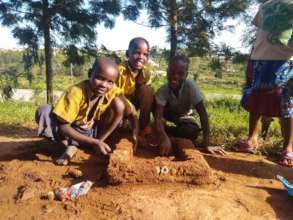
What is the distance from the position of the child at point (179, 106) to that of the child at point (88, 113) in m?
0.29

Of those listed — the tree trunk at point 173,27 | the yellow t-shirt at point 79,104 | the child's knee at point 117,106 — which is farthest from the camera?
the tree trunk at point 173,27

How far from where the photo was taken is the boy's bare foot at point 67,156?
2842mm

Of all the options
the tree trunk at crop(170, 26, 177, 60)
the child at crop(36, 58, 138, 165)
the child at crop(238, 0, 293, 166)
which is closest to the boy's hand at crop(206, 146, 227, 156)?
the child at crop(238, 0, 293, 166)

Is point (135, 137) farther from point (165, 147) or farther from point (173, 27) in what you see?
point (173, 27)

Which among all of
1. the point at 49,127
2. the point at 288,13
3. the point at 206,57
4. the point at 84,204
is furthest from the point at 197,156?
the point at 206,57

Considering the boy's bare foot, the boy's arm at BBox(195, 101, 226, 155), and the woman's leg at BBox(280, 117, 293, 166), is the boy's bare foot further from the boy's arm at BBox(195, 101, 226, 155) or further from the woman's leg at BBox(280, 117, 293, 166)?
the woman's leg at BBox(280, 117, 293, 166)

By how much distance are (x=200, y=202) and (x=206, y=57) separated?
16.1ft

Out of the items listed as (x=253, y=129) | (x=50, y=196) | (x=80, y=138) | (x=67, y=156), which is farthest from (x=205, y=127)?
(x=50, y=196)

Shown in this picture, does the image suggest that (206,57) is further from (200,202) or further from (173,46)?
(200,202)

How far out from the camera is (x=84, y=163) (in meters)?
2.89

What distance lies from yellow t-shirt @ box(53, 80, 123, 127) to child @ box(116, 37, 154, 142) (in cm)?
30

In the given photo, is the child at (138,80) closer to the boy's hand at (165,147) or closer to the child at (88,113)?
the child at (88,113)

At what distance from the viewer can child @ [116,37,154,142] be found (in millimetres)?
3412

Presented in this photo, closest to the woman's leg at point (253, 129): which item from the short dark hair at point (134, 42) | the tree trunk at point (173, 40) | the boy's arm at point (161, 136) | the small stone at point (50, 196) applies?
the boy's arm at point (161, 136)
